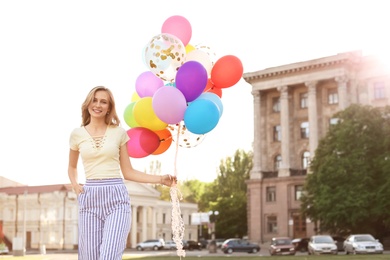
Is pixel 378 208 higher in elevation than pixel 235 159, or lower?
lower

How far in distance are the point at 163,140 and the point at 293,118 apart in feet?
211

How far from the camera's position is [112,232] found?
5.61m

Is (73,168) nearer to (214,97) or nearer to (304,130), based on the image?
(214,97)

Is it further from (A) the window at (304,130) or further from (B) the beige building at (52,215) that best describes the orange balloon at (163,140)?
(B) the beige building at (52,215)

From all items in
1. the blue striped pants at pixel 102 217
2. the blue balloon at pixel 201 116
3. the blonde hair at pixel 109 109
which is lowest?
the blue striped pants at pixel 102 217

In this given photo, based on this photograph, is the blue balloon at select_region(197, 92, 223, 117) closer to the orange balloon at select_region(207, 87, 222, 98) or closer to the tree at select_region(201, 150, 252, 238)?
the orange balloon at select_region(207, 87, 222, 98)

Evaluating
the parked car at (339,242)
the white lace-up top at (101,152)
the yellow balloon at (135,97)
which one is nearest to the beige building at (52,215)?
the parked car at (339,242)

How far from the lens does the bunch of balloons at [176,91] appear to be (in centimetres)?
930

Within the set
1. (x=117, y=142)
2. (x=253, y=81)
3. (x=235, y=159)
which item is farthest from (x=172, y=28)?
(x=235, y=159)

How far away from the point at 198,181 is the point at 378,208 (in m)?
81.6

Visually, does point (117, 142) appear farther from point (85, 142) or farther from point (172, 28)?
point (172, 28)

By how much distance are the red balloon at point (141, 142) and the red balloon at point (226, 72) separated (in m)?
1.36

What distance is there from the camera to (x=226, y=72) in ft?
33.6

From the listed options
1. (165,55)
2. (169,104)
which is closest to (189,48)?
(165,55)
